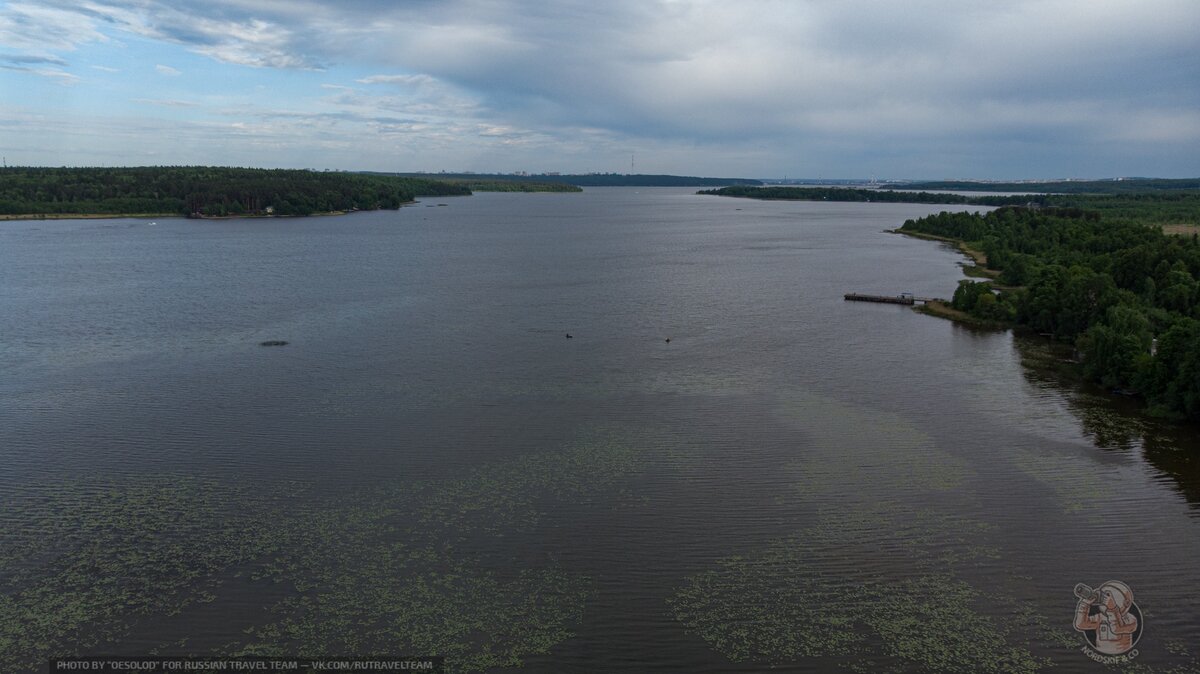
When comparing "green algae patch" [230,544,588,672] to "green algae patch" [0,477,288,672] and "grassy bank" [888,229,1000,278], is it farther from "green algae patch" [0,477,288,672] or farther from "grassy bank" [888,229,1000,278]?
"grassy bank" [888,229,1000,278]

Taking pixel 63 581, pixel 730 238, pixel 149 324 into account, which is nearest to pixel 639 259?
pixel 730 238

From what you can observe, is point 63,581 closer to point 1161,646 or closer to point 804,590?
point 804,590

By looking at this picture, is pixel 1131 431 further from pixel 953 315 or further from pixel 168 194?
pixel 168 194

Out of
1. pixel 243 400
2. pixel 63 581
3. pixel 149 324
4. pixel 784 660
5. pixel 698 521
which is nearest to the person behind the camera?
pixel 784 660

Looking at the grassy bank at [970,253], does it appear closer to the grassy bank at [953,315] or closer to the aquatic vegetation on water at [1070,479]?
the grassy bank at [953,315]

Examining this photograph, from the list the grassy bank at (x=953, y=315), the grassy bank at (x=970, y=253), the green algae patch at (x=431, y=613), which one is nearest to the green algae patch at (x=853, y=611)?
the green algae patch at (x=431, y=613)

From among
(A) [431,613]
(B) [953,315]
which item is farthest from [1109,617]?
(B) [953,315]

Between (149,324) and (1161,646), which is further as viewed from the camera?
(149,324)
